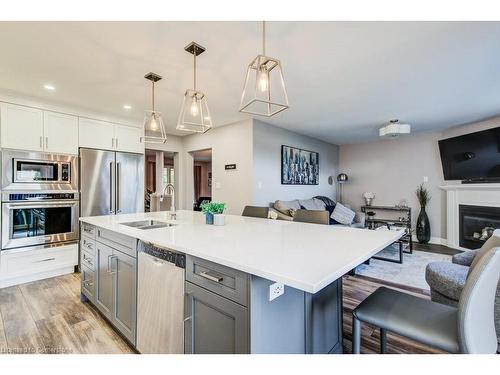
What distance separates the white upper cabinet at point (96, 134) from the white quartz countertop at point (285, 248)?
94.2 inches

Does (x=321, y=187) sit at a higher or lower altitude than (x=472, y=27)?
lower

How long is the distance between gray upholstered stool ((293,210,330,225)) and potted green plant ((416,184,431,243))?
417 cm

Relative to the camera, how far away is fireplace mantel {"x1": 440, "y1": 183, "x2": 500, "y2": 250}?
4234mm

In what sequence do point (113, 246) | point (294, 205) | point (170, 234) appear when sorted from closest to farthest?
point (170, 234) < point (113, 246) < point (294, 205)

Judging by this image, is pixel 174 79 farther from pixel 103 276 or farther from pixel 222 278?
pixel 222 278

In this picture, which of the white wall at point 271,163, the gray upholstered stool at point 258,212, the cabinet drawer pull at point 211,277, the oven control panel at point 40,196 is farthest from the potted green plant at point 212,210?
the oven control panel at point 40,196

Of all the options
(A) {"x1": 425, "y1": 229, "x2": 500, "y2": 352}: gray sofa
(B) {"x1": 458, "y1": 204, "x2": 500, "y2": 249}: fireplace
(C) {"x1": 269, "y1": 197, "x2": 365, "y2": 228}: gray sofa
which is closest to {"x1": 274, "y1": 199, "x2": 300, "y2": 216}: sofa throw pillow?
(C) {"x1": 269, "y1": 197, "x2": 365, "y2": 228}: gray sofa

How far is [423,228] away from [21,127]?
23.7 feet

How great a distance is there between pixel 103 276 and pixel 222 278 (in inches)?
62.2

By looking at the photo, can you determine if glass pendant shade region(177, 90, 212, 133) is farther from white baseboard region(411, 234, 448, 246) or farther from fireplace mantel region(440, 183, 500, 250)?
white baseboard region(411, 234, 448, 246)

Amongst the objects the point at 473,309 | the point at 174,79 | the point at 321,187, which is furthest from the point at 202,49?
the point at 321,187

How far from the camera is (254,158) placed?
4305 mm

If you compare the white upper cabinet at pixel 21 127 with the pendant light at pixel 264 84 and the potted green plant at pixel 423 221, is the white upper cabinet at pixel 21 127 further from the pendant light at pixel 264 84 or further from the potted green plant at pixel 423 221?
the potted green plant at pixel 423 221

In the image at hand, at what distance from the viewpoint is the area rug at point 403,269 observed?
3.10m
